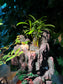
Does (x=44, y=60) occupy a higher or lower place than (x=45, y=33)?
lower

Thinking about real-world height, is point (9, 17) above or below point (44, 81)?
above

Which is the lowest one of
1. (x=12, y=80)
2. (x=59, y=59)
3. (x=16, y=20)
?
(x=12, y=80)

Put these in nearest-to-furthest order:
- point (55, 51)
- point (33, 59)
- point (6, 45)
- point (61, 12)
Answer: point (61, 12) < point (33, 59) < point (55, 51) < point (6, 45)

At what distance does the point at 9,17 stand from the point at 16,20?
273mm

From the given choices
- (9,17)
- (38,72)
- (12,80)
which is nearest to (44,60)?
(38,72)

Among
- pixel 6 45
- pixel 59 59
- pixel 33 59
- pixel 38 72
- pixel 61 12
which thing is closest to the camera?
pixel 61 12

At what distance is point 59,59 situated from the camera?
2734 millimetres

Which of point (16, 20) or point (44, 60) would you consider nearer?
point (44, 60)

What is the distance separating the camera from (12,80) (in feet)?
9.64

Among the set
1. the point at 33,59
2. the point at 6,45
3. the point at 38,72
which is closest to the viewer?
the point at 33,59

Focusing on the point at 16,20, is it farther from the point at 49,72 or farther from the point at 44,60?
the point at 49,72

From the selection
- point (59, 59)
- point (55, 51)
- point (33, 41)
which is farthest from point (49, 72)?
point (33, 41)

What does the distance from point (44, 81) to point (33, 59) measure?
705 millimetres

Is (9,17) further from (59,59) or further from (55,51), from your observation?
(59,59)
